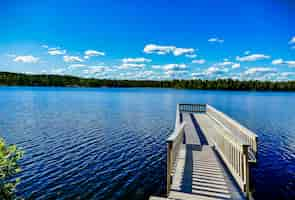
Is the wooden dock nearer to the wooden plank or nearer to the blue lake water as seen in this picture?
the wooden plank

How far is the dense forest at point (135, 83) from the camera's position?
85.2 m

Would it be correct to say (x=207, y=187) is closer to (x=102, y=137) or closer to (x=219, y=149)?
(x=219, y=149)

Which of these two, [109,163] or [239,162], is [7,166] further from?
[109,163]

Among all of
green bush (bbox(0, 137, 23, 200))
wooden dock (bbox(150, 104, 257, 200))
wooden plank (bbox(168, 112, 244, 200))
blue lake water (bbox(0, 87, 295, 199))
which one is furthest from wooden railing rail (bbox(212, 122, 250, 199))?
green bush (bbox(0, 137, 23, 200))

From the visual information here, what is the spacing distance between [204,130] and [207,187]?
5.60 m

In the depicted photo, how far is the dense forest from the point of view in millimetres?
85188

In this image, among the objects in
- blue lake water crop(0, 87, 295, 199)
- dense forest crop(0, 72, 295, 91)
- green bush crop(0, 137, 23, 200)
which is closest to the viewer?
green bush crop(0, 137, 23, 200)

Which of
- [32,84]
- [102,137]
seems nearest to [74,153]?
[102,137]

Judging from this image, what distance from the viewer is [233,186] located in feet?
13.1

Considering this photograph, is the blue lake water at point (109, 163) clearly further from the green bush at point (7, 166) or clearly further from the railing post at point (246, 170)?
the green bush at point (7, 166)

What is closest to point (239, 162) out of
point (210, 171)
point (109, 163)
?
point (210, 171)

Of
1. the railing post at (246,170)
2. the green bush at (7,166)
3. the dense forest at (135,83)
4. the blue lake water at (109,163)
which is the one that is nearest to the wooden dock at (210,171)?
the railing post at (246,170)

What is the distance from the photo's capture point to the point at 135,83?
124m

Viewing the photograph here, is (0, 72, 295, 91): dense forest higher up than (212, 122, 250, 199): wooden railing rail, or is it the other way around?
(0, 72, 295, 91): dense forest
